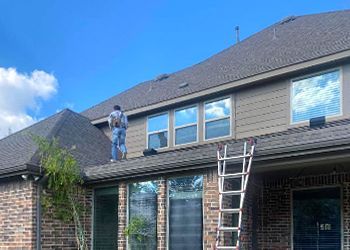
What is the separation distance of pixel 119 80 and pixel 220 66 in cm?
729

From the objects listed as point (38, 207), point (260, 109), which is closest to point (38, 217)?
point (38, 207)

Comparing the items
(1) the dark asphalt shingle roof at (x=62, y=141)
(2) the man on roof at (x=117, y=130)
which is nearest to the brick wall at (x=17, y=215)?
(1) the dark asphalt shingle roof at (x=62, y=141)

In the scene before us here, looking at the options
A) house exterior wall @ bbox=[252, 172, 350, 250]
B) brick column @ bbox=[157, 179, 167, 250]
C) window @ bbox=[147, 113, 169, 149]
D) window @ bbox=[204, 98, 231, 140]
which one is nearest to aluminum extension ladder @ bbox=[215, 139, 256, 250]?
brick column @ bbox=[157, 179, 167, 250]

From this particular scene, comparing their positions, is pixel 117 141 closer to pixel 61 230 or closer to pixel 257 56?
pixel 61 230

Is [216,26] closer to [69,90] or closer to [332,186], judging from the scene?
[69,90]

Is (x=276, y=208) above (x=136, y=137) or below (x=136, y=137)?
below

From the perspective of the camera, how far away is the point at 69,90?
22.4m

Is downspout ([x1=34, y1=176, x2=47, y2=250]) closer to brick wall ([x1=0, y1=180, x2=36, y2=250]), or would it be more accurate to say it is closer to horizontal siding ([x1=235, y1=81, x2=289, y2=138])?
brick wall ([x1=0, y1=180, x2=36, y2=250])

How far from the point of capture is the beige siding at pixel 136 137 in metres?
14.1

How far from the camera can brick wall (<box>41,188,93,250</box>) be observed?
36.0 ft

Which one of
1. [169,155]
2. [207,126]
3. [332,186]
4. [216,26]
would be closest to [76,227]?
[169,155]

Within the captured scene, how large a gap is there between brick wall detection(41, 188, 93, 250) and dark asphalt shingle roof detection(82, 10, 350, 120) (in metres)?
3.43

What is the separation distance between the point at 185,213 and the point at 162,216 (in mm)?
530

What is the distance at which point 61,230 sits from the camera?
11305mm
